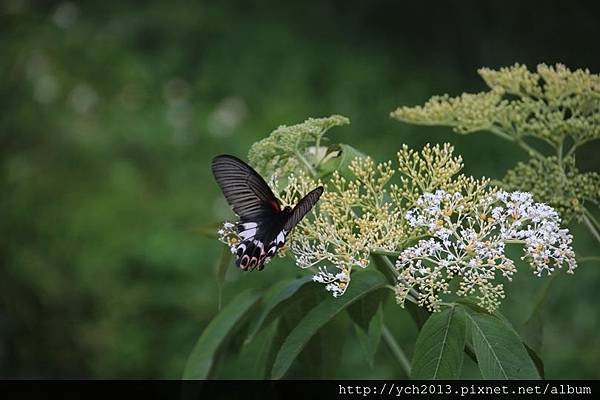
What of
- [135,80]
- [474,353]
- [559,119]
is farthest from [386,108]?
[474,353]

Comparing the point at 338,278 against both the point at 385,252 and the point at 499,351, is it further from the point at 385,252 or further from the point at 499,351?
the point at 499,351

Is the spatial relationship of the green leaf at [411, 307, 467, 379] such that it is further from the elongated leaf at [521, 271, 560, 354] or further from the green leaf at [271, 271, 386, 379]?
the elongated leaf at [521, 271, 560, 354]

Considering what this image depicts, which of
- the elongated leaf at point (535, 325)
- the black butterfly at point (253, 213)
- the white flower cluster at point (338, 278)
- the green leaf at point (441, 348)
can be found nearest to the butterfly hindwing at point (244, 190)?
the black butterfly at point (253, 213)

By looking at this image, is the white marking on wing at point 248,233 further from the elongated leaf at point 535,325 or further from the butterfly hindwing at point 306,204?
the elongated leaf at point 535,325

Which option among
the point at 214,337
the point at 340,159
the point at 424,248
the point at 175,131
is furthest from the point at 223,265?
the point at 175,131

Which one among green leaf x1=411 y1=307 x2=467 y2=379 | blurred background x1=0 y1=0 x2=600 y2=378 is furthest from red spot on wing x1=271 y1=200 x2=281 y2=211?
blurred background x1=0 y1=0 x2=600 y2=378

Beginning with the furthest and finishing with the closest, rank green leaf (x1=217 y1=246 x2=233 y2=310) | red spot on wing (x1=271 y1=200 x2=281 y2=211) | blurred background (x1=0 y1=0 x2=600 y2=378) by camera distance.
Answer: blurred background (x1=0 y1=0 x2=600 y2=378) < green leaf (x1=217 y1=246 x2=233 y2=310) < red spot on wing (x1=271 y1=200 x2=281 y2=211)
